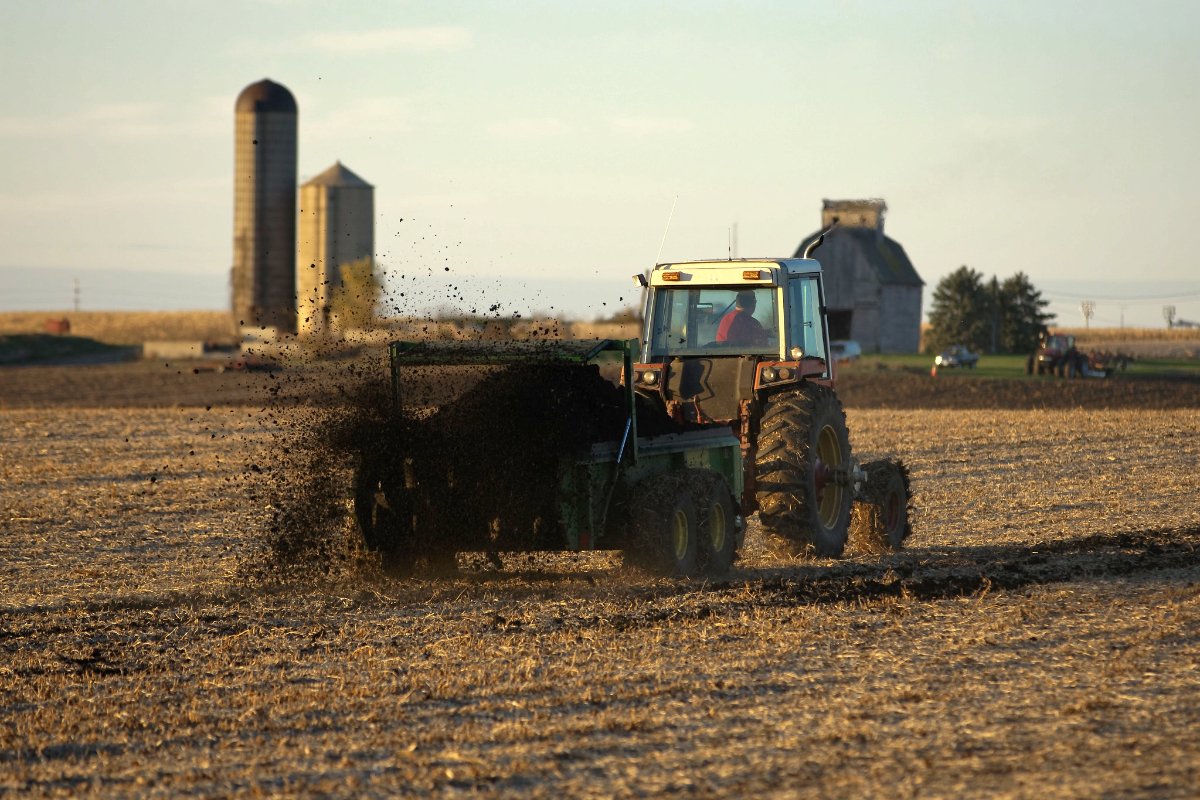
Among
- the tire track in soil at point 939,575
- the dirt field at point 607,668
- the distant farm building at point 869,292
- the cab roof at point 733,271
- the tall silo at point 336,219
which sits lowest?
the dirt field at point 607,668

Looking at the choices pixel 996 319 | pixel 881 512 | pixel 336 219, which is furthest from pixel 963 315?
pixel 881 512

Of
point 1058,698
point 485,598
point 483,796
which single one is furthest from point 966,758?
point 485,598

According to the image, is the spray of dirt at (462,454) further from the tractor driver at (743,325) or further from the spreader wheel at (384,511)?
the tractor driver at (743,325)

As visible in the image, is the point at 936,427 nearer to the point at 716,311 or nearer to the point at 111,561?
the point at 716,311

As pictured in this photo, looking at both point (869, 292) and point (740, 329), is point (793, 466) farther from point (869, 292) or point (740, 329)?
point (869, 292)

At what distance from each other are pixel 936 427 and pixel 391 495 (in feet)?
59.1

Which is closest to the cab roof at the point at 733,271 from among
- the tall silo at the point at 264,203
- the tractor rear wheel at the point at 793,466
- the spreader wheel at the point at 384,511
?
the tractor rear wheel at the point at 793,466

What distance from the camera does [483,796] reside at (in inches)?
245

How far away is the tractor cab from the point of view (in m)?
13.1

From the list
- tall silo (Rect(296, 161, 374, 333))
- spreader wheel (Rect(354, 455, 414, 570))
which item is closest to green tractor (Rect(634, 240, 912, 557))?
spreader wheel (Rect(354, 455, 414, 570))

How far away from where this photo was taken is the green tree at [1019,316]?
69562 mm

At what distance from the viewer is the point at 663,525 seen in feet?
36.7

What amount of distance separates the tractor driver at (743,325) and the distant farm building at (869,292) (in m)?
55.5

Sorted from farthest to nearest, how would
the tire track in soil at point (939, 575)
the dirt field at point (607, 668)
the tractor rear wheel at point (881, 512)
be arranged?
the tractor rear wheel at point (881, 512)
the tire track in soil at point (939, 575)
the dirt field at point (607, 668)
